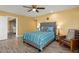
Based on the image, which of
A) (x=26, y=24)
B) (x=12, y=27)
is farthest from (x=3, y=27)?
(x=26, y=24)

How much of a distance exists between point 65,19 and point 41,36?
805mm

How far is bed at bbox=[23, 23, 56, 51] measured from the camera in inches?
97.3

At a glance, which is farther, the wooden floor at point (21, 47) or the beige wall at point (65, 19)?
the beige wall at point (65, 19)

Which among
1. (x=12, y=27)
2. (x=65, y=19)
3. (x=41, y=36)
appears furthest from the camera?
(x=65, y=19)

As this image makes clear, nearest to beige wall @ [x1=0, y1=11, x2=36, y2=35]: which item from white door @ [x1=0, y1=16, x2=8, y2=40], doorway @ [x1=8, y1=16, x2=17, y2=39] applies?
doorway @ [x1=8, y1=16, x2=17, y2=39]

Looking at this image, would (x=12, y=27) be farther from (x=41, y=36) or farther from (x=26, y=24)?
(x=41, y=36)

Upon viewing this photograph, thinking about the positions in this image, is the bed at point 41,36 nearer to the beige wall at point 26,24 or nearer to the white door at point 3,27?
the beige wall at point 26,24

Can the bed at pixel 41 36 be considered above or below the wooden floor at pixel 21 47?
above

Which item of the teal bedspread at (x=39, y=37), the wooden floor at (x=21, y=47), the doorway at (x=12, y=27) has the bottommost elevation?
the wooden floor at (x=21, y=47)

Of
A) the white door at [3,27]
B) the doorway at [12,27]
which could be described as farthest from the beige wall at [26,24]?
the white door at [3,27]

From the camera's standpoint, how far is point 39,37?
99.5 inches

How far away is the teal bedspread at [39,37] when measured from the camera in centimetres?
247

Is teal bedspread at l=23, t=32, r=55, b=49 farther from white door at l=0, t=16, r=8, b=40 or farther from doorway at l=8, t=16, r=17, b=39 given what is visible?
white door at l=0, t=16, r=8, b=40
